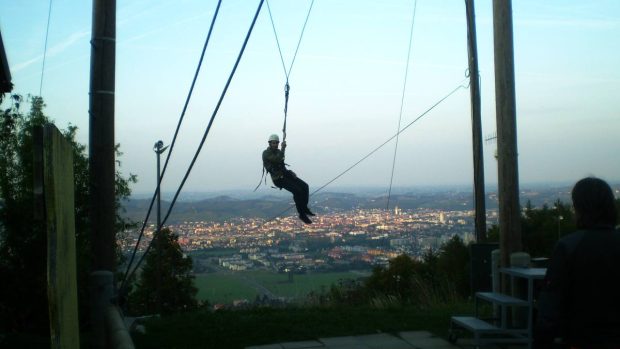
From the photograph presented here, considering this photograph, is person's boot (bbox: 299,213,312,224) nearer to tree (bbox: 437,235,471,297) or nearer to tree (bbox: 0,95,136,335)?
tree (bbox: 0,95,136,335)

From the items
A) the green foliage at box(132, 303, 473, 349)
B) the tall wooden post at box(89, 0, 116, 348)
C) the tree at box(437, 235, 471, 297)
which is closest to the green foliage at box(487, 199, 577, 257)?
the tree at box(437, 235, 471, 297)

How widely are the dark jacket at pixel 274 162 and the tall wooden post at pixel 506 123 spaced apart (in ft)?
8.52

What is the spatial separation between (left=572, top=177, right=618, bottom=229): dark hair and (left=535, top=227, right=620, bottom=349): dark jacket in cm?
5

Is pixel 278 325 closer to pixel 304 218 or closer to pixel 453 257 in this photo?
pixel 304 218

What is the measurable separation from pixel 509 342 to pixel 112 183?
463 cm

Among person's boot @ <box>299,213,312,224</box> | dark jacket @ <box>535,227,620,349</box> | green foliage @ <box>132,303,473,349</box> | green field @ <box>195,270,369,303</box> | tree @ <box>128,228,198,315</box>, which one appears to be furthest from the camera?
Result: tree @ <box>128,228,198,315</box>

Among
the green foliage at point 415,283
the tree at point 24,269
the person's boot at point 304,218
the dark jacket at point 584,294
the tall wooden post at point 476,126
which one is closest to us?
the dark jacket at point 584,294

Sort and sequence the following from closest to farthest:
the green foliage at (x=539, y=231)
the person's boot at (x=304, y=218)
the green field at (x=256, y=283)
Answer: the person's boot at (x=304, y=218) < the green field at (x=256, y=283) < the green foliage at (x=539, y=231)

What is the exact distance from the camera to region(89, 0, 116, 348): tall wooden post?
734 centimetres

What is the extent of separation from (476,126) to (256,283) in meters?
9.33

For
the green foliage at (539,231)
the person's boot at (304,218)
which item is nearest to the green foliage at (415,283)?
the green foliage at (539,231)

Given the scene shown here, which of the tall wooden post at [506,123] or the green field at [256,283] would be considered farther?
the green field at [256,283]

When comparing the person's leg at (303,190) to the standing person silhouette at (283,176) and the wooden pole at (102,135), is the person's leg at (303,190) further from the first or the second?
the wooden pole at (102,135)

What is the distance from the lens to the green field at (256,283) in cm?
A: 1884
